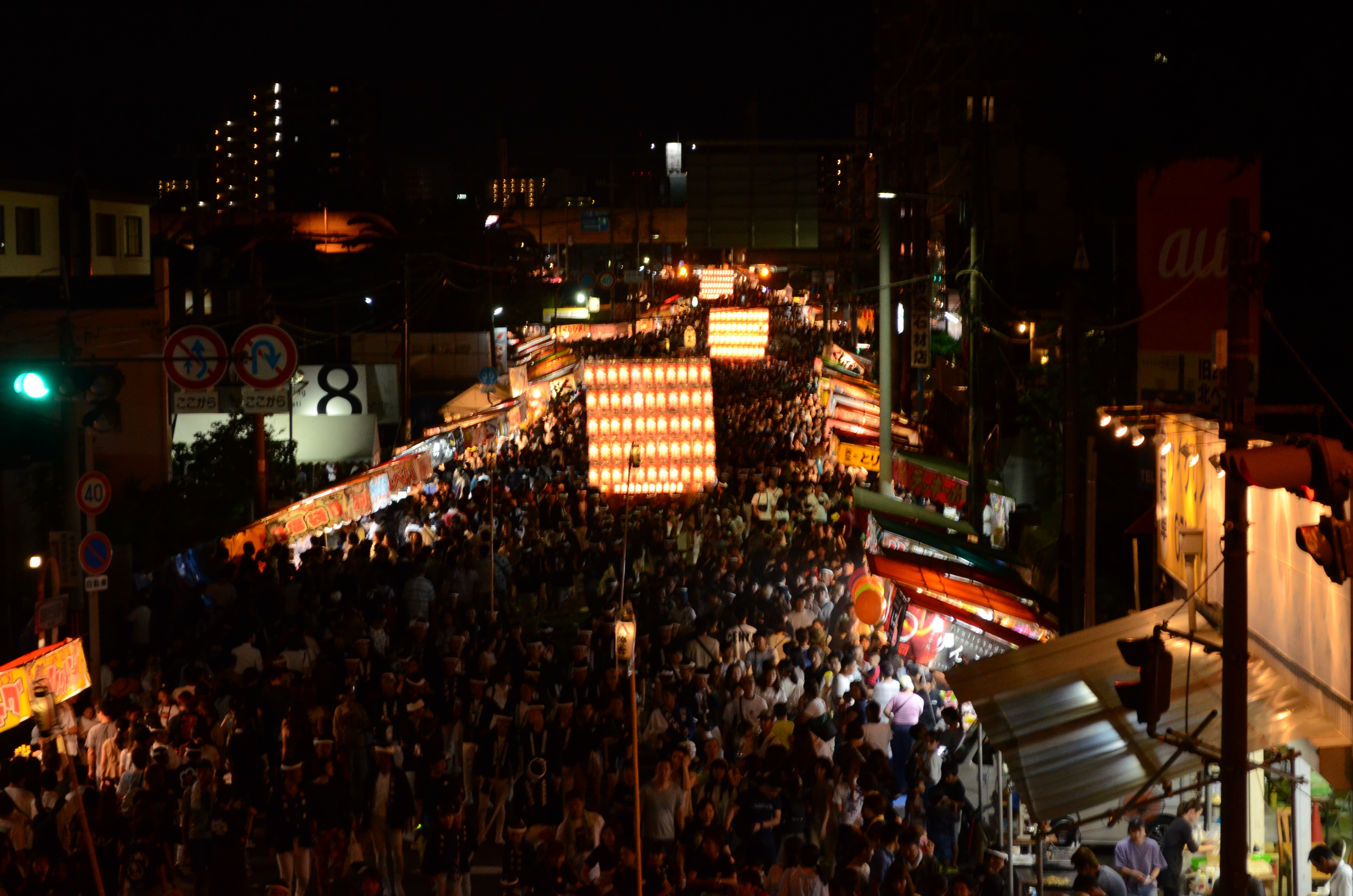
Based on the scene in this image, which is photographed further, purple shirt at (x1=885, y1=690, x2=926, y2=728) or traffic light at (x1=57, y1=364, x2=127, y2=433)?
traffic light at (x1=57, y1=364, x2=127, y2=433)

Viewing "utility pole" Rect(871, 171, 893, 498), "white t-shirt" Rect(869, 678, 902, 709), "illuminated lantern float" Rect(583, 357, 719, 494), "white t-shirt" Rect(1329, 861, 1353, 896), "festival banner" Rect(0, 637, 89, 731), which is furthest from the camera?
"utility pole" Rect(871, 171, 893, 498)

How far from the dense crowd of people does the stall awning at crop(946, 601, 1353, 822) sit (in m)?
0.75

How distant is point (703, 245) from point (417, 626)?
18.6m

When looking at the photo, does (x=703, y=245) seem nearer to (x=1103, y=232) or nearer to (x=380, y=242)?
(x=1103, y=232)

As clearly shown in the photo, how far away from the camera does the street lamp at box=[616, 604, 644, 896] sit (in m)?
8.79

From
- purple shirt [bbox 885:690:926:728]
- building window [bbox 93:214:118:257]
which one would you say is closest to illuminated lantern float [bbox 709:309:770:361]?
building window [bbox 93:214:118:257]

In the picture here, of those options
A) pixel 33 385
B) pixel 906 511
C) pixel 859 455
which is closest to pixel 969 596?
pixel 906 511

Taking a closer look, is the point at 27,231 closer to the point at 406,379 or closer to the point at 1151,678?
the point at 406,379

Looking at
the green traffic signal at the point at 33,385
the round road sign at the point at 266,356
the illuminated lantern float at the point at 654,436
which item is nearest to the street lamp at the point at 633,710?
the illuminated lantern float at the point at 654,436

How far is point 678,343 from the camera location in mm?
55344

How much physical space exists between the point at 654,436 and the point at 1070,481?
20.1ft

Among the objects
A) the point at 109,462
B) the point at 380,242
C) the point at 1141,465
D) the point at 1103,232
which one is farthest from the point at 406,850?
the point at 380,242

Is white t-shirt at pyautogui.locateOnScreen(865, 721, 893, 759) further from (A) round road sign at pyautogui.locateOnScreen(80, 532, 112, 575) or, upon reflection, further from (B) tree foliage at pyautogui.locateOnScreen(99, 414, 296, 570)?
(B) tree foliage at pyautogui.locateOnScreen(99, 414, 296, 570)

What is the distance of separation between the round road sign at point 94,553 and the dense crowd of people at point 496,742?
45.9 inches
